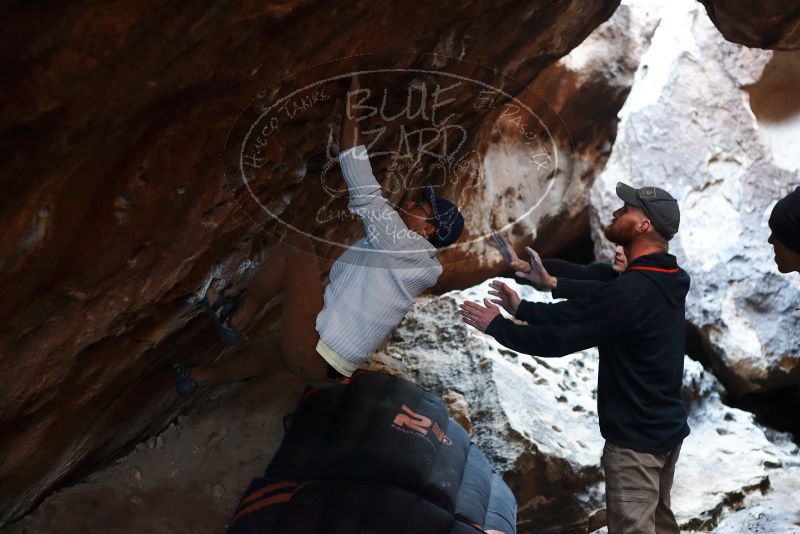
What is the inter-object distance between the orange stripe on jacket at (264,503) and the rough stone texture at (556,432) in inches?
42.5

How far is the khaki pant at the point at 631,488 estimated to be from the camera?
2.63 meters

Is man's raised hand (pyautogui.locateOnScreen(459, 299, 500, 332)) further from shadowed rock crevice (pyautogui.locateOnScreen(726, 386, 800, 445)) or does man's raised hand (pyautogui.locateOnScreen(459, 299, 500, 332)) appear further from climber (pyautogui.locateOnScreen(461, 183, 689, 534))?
shadowed rock crevice (pyautogui.locateOnScreen(726, 386, 800, 445))

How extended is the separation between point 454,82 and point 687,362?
3020 mm

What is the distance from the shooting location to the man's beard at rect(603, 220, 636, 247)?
2496 mm

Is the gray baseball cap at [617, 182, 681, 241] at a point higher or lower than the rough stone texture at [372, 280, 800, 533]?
higher

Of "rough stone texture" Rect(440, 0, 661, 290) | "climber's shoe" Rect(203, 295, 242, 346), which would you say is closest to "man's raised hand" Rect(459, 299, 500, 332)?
"climber's shoe" Rect(203, 295, 242, 346)

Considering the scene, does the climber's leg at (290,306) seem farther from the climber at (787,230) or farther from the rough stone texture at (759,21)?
the rough stone texture at (759,21)

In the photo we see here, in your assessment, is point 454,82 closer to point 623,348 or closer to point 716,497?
point 623,348

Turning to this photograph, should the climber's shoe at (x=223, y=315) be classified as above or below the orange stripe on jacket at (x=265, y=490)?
above

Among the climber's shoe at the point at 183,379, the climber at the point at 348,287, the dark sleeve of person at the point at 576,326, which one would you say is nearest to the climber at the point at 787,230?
the dark sleeve of person at the point at 576,326

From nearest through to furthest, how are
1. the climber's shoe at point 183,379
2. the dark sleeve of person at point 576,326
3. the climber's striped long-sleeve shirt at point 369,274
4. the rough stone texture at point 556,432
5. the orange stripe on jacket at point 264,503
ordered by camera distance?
the climber's striped long-sleeve shirt at point 369,274 → the dark sleeve of person at point 576,326 → the orange stripe on jacket at point 264,503 → the climber's shoe at point 183,379 → the rough stone texture at point 556,432

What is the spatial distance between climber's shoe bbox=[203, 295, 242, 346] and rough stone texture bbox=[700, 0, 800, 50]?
2181 mm

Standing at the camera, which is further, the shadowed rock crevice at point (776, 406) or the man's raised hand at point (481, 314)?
the shadowed rock crevice at point (776, 406)

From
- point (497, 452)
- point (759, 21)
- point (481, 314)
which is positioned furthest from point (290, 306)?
point (759, 21)
